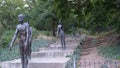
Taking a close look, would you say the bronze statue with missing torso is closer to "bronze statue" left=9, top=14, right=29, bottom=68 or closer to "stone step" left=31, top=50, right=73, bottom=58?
"bronze statue" left=9, top=14, right=29, bottom=68

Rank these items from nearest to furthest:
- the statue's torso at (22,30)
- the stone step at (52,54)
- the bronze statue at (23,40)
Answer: the bronze statue at (23,40) → the statue's torso at (22,30) → the stone step at (52,54)

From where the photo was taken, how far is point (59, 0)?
16703 mm

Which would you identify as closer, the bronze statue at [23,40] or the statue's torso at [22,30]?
the bronze statue at [23,40]

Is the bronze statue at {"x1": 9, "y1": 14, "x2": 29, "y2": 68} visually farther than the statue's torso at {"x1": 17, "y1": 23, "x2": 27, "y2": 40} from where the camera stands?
No

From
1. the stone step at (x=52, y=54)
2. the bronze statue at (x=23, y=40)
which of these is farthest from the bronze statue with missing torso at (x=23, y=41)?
the stone step at (x=52, y=54)

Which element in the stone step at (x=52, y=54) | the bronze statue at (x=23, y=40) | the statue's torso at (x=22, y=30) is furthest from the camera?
the stone step at (x=52, y=54)

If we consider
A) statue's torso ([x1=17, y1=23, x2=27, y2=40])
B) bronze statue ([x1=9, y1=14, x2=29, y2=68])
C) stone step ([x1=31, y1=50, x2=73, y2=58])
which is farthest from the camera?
stone step ([x1=31, y1=50, x2=73, y2=58])

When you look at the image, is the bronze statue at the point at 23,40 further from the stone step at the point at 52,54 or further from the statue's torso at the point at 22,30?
the stone step at the point at 52,54

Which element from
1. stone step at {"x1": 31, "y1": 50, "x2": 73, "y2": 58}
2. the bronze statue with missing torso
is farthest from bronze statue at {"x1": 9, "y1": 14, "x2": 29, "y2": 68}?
stone step at {"x1": 31, "y1": 50, "x2": 73, "y2": 58}

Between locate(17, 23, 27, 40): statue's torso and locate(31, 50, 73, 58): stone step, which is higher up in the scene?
locate(17, 23, 27, 40): statue's torso

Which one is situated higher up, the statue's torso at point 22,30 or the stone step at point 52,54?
the statue's torso at point 22,30

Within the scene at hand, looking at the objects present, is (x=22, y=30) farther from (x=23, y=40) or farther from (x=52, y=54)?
(x=52, y=54)

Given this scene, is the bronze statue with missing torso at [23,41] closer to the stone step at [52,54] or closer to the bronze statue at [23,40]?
the bronze statue at [23,40]

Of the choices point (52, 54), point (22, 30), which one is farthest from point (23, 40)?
point (52, 54)
